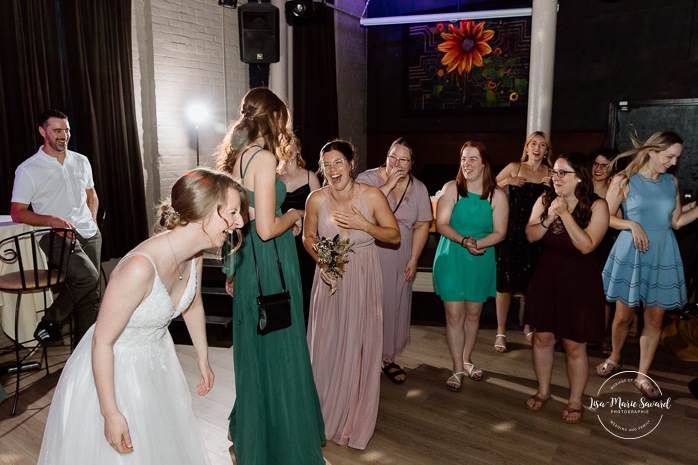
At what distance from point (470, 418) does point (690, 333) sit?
7.26 feet

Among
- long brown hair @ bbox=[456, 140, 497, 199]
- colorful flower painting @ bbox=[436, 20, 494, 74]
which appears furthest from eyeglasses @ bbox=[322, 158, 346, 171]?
colorful flower painting @ bbox=[436, 20, 494, 74]

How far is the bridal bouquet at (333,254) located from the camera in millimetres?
2670

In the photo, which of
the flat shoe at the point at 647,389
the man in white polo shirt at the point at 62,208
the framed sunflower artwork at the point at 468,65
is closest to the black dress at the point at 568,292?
the flat shoe at the point at 647,389

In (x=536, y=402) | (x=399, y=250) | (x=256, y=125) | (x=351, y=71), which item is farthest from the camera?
(x=351, y=71)

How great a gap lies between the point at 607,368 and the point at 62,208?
13.6ft

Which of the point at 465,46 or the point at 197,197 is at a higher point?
the point at 465,46

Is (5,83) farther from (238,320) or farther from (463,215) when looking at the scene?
(463,215)

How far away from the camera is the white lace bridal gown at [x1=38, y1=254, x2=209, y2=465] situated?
1592 mm

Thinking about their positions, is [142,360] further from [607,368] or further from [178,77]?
[178,77]

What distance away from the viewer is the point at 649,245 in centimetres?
339

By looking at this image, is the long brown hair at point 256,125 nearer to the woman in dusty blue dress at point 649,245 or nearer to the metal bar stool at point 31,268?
the metal bar stool at point 31,268

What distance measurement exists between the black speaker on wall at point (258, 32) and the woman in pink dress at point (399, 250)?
2.47m

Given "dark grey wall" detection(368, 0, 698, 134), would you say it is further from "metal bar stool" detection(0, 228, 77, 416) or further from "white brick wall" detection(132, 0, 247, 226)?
"metal bar stool" detection(0, 228, 77, 416)

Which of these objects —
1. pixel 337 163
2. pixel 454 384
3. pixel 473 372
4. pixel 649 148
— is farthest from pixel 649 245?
pixel 337 163
